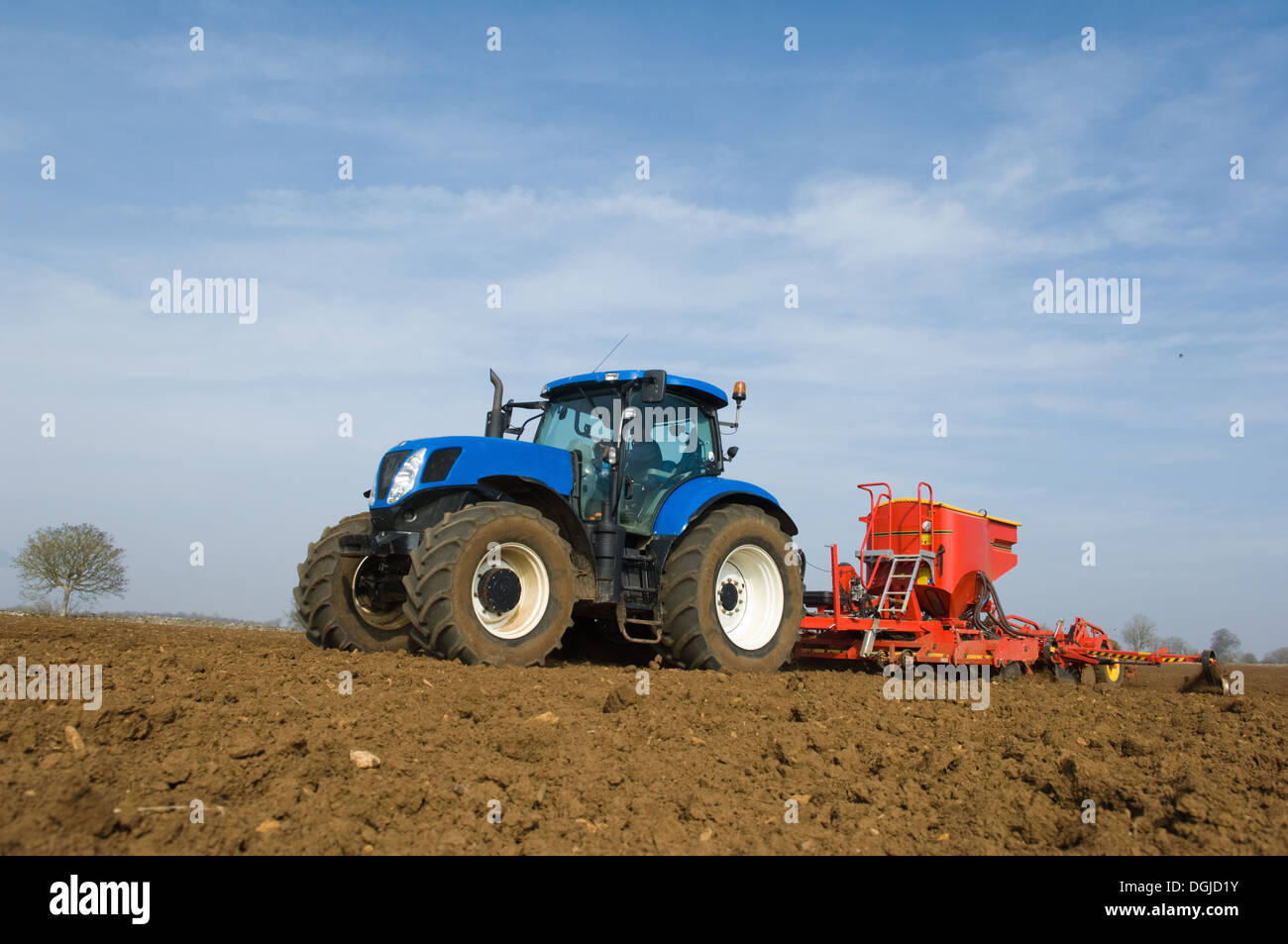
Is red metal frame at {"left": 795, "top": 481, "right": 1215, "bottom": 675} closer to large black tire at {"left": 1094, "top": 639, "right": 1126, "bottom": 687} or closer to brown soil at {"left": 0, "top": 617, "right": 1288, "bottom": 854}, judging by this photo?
large black tire at {"left": 1094, "top": 639, "right": 1126, "bottom": 687}

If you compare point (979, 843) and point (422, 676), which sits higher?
point (422, 676)

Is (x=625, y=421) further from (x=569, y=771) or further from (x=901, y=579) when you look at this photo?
(x=569, y=771)

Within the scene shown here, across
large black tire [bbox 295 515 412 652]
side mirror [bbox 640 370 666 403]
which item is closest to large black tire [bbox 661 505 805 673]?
side mirror [bbox 640 370 666 403]

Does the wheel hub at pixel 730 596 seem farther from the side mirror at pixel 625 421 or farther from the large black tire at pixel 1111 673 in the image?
the large black tire at pixel 1111 673

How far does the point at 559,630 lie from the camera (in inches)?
256

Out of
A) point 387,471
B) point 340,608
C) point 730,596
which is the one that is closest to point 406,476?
point 387,471

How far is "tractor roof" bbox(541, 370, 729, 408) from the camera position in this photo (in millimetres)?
7633

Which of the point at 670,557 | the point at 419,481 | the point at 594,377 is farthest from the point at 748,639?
the point at 419,481

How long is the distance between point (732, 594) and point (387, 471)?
300 centimetres

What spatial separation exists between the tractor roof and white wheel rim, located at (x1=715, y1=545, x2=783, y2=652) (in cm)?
138

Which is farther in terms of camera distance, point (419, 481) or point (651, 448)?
point (651, 448)

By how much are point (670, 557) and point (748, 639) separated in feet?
3.77

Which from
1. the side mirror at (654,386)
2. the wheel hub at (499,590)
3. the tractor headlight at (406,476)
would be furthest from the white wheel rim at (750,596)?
the tractor headlight at (406,476)
